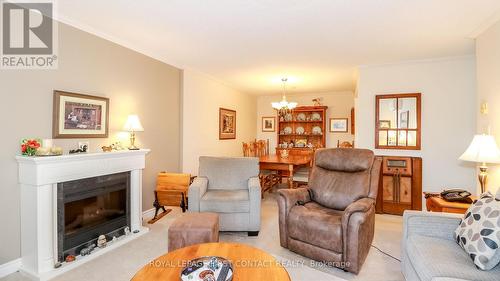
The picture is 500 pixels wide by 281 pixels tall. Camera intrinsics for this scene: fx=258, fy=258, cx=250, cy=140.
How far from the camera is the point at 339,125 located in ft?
22.1

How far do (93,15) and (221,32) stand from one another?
1.27 m

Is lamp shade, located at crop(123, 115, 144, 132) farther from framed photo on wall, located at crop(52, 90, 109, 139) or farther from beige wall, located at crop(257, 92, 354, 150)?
beige wall, located at crop(257, 92, 354, 150)

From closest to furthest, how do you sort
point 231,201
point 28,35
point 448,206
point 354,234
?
point 354,234
point 28,35
point 448,206
point 231,201

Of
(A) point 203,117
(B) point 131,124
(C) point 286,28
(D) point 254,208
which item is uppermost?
(C) point 286,28

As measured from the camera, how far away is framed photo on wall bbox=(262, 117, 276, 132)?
743 cm

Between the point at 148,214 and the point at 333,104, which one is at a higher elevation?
the point at 333,104

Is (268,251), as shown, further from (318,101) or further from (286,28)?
(318,101)

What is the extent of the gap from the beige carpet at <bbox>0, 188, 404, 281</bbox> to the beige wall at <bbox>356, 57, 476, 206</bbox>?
115 centimetres

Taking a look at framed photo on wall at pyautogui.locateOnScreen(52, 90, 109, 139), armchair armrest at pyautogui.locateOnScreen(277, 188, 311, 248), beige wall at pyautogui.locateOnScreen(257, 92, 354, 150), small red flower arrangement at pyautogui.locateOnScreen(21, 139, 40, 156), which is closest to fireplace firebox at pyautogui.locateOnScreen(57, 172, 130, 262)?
small red flower arrangement at pyautogui.locateOnScreen(21, 139, 40, 156)

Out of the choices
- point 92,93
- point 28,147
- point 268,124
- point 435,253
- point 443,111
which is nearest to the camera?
point 435,253

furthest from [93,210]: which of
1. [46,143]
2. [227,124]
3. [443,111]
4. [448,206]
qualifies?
[443,111]

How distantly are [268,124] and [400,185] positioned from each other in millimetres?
4108

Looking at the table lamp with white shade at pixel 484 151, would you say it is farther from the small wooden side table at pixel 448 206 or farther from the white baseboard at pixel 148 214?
the white baseboard at pixel 148 214

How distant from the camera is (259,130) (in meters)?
7.57
